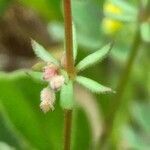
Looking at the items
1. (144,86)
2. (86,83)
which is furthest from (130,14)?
(144,86)

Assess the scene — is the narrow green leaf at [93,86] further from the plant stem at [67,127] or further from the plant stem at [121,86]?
the plant stem at [121,86]

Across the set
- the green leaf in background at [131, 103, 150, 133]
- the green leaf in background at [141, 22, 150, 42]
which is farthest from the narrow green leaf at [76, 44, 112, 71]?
the green leaf in background at [131, 103, 150, 133]

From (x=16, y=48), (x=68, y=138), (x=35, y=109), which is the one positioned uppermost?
(x=16, y=48)

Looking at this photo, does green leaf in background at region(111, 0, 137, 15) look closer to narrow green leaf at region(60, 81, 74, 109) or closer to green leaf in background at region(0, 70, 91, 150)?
green leaf in background at region(0, 70, 91, 150)

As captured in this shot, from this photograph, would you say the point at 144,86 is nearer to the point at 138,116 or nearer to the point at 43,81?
the point at 138,116

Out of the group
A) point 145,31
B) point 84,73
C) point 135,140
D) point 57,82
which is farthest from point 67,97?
point 84,73
